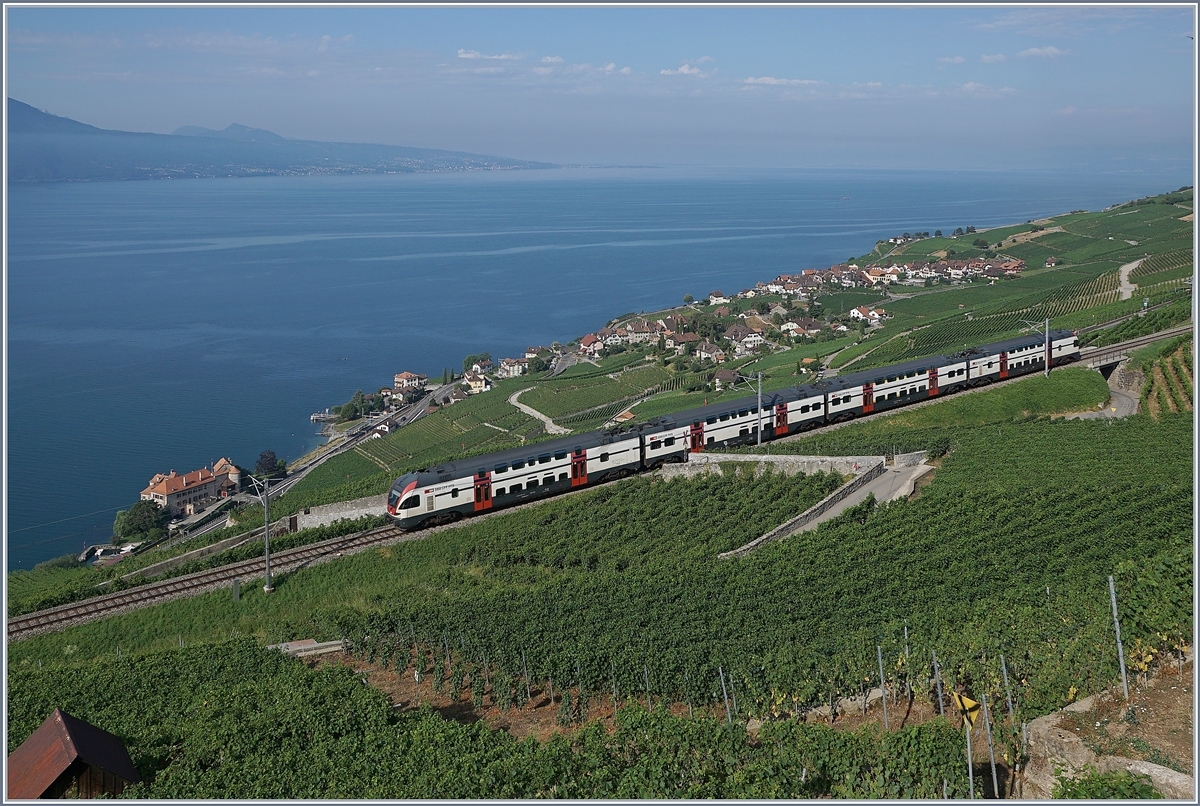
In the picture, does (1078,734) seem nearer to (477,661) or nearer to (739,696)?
(739,696)

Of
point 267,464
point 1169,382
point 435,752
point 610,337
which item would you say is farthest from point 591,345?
point 435,752

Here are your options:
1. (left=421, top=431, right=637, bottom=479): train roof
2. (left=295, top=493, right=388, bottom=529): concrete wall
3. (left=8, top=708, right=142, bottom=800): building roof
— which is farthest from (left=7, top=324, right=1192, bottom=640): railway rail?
(left=8, top=708, right=142, bottom=800): building roof

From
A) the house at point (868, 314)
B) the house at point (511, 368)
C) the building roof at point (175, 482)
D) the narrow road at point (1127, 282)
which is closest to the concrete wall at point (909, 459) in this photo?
the narrow road at point (1127, 282)

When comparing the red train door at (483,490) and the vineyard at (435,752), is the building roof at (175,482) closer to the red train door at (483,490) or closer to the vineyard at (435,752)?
the red train door at (483,490)

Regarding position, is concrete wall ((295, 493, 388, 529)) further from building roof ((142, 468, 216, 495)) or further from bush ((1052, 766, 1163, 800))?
building roof ((142, 468, 216, 495))

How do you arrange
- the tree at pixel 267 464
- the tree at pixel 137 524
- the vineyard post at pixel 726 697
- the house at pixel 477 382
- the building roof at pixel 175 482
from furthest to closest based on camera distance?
the house at pixel 477 382
the tree at pixel 267 464
the building roof at pixel 175 482
the tree at pixel 137 524
the vineyard post at pixel 726 697

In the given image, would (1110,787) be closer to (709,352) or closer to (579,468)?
(579,468)
